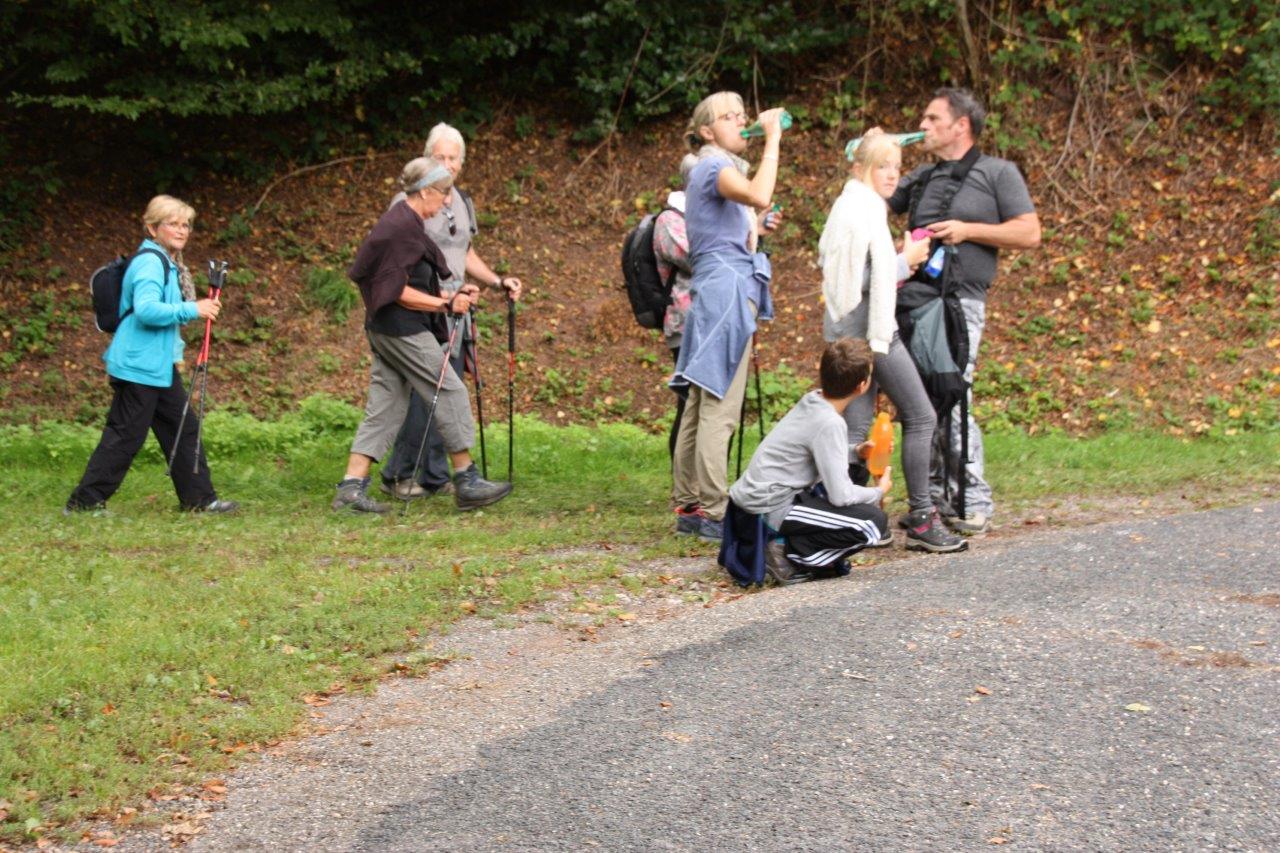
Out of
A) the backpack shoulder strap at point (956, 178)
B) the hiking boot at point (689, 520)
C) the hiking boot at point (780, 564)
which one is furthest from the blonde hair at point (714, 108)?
the hiking boot at point (780, 564)

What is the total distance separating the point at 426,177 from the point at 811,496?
312 centimetres

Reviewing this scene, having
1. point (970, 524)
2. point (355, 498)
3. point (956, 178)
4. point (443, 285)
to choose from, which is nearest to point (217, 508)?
point (355, 498)

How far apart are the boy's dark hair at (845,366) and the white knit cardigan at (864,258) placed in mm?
338

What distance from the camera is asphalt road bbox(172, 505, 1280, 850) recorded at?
386 cm

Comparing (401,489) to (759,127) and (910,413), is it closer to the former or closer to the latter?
(759,127)

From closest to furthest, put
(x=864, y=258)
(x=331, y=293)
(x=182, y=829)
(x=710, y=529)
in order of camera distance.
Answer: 1. (x=182, y=829)
2. (x=864, y=258)
3. (x=710, y=529)
4. (x=331, y=293)

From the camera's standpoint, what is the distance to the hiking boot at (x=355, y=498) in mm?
8398

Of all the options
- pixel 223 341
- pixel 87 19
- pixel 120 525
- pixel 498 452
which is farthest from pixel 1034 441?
pixel 87 19

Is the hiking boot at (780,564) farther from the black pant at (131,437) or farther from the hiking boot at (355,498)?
the black pant at (131,437)

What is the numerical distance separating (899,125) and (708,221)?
342 inches

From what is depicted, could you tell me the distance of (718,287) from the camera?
708 centimetres

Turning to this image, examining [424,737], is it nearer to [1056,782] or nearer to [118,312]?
[1056,782]

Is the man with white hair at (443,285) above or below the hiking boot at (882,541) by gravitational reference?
above

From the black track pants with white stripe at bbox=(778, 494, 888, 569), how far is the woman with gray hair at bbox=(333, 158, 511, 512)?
2.71 metres
